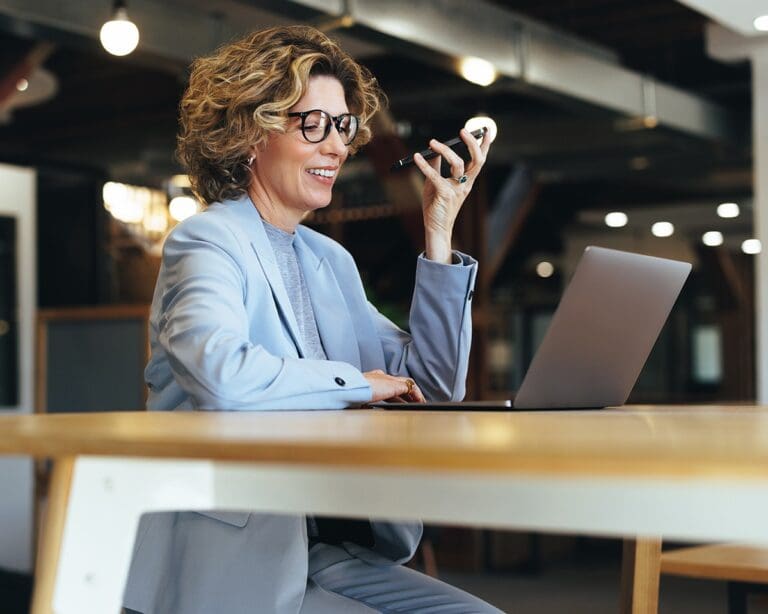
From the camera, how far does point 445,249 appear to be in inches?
80.7

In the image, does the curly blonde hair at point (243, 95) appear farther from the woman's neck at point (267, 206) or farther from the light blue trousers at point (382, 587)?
the light blue trousers at point (382, 587)

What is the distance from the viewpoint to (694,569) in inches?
122

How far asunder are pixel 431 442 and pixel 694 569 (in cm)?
239

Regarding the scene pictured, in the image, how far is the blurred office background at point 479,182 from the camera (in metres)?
5.71

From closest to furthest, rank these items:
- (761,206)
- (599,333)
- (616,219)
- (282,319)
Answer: (599,333)
(282,319)
(761,206)
(616,219)

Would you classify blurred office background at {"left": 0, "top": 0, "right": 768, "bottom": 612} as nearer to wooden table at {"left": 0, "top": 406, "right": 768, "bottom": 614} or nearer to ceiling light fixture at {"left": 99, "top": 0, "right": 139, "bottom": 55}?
ceiling light fixture at {"left": 99, "top": 0, "right": 139, "bottom": 55}

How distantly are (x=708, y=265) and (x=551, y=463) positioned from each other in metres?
10.8

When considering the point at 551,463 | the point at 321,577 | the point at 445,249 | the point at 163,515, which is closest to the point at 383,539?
the point at 321,577

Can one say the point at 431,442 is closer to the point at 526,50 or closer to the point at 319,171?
the point at 319,171

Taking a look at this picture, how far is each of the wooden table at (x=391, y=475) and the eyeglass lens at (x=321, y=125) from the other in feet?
2.45

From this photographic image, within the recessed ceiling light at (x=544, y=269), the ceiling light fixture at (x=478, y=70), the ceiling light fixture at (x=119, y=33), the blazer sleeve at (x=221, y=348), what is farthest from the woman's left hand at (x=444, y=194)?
the recessed ceiling light at (x=544, y=269)

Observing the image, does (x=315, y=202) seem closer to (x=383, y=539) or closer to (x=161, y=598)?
(x=383, y=539)

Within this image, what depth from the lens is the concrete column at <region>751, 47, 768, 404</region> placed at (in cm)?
657

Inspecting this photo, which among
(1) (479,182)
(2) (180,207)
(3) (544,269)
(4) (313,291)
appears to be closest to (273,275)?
(4) (313,291)
